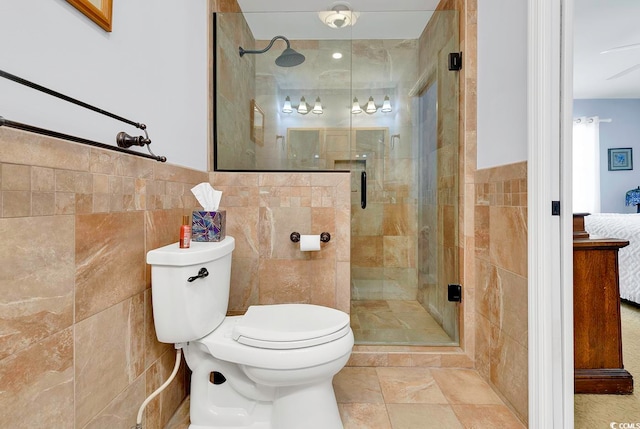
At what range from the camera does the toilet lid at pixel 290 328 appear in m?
1.10

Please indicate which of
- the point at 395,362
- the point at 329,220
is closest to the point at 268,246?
the point at 329,220

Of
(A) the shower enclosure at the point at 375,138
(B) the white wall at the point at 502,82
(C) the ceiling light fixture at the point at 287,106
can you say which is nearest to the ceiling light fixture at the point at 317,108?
(A) the shower enclosure at the point at 375,138

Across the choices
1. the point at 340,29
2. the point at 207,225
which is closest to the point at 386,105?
the point at 340,29

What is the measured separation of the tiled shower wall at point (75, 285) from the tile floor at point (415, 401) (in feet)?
1.67

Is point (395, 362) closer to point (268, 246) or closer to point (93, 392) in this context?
point (268, 246)

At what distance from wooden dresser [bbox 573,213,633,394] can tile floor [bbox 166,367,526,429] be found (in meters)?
0.49

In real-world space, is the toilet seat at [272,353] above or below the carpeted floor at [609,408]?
above

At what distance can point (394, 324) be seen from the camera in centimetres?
194

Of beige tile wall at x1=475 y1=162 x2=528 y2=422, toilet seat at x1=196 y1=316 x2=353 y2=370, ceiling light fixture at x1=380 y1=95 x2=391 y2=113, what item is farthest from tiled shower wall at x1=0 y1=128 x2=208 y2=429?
beige tile wall at x1=475 y1=162 x2=528 y2=422

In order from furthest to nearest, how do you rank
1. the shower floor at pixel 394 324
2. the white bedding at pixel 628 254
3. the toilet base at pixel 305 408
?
the white bedding at pixel 628 254 < the shower floor at pixel 394 324 < the toilet base at pixel 305 408

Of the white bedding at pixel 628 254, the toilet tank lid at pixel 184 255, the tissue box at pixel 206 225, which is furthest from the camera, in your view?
the white bedding at pixel 628 254

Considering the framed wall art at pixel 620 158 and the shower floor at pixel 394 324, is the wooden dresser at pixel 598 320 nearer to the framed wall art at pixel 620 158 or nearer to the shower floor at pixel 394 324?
the shower floor at pixel 394 324

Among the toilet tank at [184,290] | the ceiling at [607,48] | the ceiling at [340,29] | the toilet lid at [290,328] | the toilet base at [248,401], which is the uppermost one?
the ceiling at [607,48]

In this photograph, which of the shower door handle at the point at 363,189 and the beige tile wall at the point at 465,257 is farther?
the shower door handle at the point at 363,189
